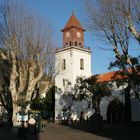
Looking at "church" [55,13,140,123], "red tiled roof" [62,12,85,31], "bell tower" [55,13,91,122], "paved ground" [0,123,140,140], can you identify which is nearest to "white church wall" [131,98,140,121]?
"church" [55,13,140,123]

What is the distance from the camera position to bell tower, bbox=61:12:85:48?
3046 inches

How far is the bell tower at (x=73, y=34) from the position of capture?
77.4 metres

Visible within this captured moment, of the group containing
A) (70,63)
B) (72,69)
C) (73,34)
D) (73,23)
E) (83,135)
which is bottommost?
(83,135)

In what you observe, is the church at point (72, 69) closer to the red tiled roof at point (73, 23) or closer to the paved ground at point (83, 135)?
the red tiled roof at point (73, 23)

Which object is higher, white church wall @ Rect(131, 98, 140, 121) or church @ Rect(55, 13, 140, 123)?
church @ Rect(55, 13, 140, 123)

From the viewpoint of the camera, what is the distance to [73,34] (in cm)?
7700

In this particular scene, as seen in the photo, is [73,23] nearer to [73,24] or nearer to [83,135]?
[73,24]

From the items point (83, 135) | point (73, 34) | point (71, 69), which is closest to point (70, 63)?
point (71, 69)

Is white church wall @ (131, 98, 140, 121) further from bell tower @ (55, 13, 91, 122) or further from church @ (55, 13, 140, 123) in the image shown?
bell tower @ (55, 13, 91, 122)

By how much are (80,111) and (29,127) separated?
37376 mm

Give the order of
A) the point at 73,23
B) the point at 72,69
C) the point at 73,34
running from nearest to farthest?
1. the point at 72,69
2. the point at 73,34
3. the point at 73,23

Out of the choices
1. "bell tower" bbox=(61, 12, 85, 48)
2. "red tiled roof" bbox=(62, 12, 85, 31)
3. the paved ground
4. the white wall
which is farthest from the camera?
"red tiled roof" bbox=(62, 12, 85, 31)

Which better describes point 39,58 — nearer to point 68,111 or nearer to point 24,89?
point 24,89

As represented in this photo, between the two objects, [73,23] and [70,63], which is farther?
[73,23]
